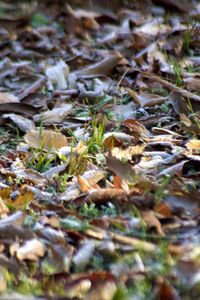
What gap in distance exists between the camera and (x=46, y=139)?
11.9 ft

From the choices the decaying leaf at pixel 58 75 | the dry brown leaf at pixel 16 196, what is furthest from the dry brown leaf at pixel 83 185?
the decaying leaf at pixel 58 75

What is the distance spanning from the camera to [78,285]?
229cm

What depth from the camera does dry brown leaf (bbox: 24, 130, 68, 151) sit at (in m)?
3.61

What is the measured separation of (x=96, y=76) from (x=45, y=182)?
5.22ft

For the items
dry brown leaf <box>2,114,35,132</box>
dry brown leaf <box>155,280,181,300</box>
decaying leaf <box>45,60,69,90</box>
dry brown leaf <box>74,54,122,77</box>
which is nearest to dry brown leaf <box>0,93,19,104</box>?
dry brown leaf <box>2,114,35,132</box>

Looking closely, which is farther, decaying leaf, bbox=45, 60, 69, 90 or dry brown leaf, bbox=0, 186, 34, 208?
decaying leaf, bbox=45, 60, 69, 90

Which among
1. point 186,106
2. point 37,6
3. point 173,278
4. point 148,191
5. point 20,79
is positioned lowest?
point 37,6

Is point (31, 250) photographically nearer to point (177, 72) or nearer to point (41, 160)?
point (41, 160)

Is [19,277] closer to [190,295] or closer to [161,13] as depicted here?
[190,295]

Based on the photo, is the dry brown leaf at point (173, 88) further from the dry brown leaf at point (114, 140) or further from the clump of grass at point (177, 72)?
the dry brown leaf at point (114, 140)

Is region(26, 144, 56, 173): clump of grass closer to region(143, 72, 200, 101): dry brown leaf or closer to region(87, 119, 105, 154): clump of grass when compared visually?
region(87, 119, 105, 154): clump of grass

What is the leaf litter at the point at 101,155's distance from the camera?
241 centimetres

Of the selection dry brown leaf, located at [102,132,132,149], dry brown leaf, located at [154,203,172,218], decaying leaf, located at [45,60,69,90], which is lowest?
decaying leaf, located at [45,60,69,90]

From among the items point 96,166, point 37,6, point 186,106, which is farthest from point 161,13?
point 96,166
